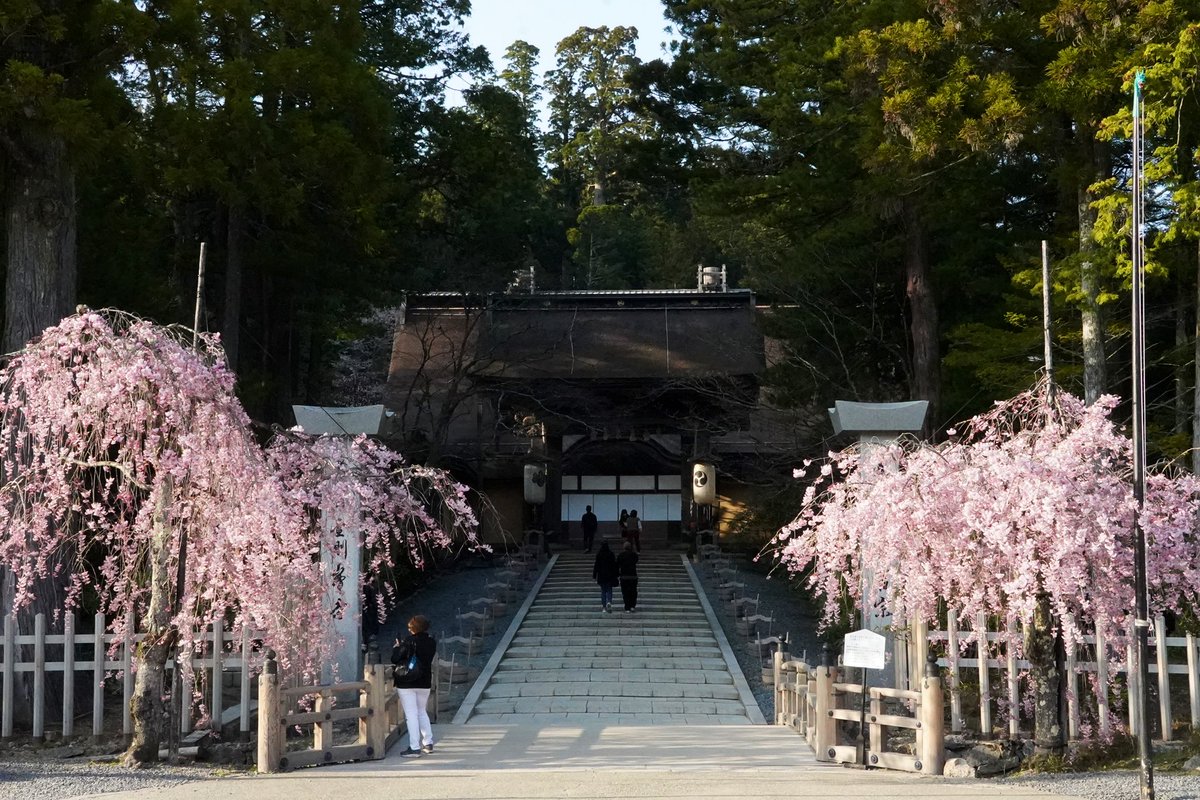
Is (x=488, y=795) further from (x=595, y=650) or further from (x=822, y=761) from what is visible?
(x=595, y=650)

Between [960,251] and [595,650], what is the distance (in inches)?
344

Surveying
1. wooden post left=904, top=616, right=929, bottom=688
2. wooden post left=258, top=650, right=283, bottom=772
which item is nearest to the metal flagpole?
wooden post left=904, top=616, right=929, bottom=688

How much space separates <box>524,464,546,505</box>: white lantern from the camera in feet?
85.8

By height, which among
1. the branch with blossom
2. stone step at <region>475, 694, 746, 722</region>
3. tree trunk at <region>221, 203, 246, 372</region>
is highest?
tree trunk at <region>221, 203, 246, 372</region>

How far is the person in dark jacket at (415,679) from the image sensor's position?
10359mm

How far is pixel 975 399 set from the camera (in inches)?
807

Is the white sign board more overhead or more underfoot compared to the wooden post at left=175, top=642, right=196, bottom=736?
more overhead

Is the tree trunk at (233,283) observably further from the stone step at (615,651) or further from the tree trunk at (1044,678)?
the tree trunk at (1044,678)

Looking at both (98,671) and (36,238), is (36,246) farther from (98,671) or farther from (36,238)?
(98,671)

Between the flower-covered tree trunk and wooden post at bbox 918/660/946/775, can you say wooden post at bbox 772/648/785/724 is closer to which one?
the flower-covered tree trunk

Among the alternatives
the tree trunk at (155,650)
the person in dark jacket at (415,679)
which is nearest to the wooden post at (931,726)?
the person in dark jacket at (415,679)

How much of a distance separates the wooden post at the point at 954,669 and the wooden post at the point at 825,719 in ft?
3.67

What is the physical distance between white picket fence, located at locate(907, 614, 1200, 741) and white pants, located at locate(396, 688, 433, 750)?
4219mm

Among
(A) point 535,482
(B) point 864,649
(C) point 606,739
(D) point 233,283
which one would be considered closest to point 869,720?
(B) point 864,649
